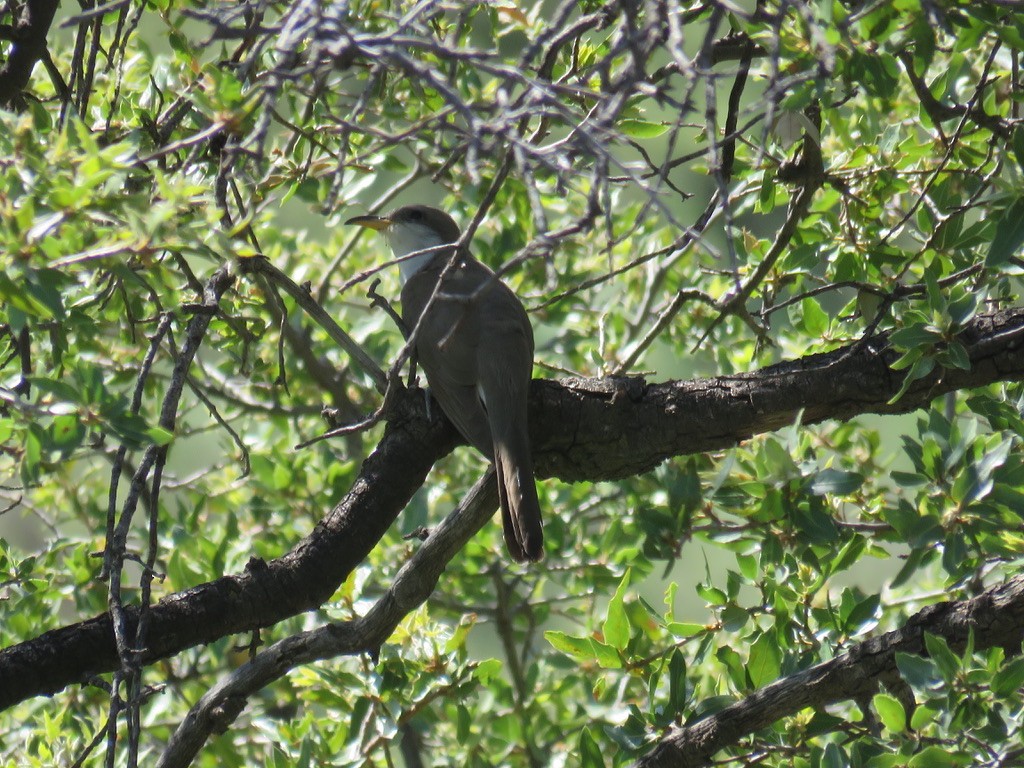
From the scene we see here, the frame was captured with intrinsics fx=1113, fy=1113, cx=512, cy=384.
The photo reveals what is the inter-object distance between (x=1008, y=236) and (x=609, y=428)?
3.79 ft

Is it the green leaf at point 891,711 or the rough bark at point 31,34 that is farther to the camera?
the rough bark at point 31,34

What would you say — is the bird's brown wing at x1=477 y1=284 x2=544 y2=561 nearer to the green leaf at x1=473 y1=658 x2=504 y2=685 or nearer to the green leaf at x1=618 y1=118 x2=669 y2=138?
the green leaf at x1=473 y1=658 x2=504 y2=685

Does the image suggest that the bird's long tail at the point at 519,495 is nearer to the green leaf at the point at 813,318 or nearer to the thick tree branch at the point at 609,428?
the thick tree branch at the point at 609,428

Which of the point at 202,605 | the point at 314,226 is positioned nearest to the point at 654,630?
the point at 202,605

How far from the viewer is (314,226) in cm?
1057

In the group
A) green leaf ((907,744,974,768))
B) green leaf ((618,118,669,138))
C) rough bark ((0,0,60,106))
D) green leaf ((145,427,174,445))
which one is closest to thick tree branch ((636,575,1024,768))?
green leaf ((907,744,974,768))

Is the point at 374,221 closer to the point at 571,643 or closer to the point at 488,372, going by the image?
the point at 488,372

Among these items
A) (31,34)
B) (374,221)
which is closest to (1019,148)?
(31,34)

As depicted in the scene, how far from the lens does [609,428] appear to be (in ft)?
10.4

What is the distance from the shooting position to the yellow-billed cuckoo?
10.9ft

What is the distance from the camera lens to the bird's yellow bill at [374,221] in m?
5.22

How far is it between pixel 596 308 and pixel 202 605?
2987 mm

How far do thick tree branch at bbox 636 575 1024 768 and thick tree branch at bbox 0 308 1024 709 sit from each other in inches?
23.6

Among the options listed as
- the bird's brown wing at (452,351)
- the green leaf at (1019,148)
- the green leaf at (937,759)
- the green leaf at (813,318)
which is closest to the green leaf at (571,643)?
the bird's brown wing at (452,351)
